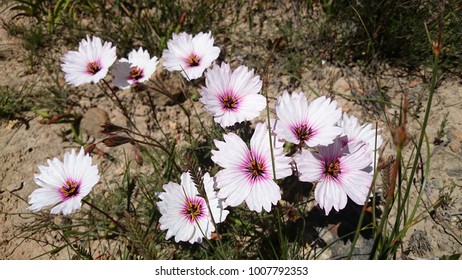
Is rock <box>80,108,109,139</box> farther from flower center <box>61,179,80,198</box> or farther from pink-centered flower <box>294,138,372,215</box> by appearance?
pink-centered flower <box>294,138,372,215</box>

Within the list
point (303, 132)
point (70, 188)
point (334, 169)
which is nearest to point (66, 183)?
point (70, 188)

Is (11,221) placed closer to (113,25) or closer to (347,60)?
(113,25)

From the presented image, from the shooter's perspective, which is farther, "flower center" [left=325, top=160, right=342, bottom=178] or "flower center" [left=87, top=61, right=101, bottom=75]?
"flower center" [left=87, top=61, right=101, bottom=75]

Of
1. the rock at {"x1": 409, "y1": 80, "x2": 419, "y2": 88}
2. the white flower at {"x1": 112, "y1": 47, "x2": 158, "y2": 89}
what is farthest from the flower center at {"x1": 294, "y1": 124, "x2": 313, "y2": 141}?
the rock at {"x1": 409, "y1": 80, "x2": 419, "y2": 88}

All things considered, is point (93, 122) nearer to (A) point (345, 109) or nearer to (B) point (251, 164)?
(B) point (251, 164)

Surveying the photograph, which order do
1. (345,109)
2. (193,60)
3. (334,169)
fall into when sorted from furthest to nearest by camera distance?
(345,109)
(193,60)
(334,169)

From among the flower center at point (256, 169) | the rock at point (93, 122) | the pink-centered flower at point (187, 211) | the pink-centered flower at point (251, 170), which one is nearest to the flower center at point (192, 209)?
the pink-centered flower at point (187, 211)
